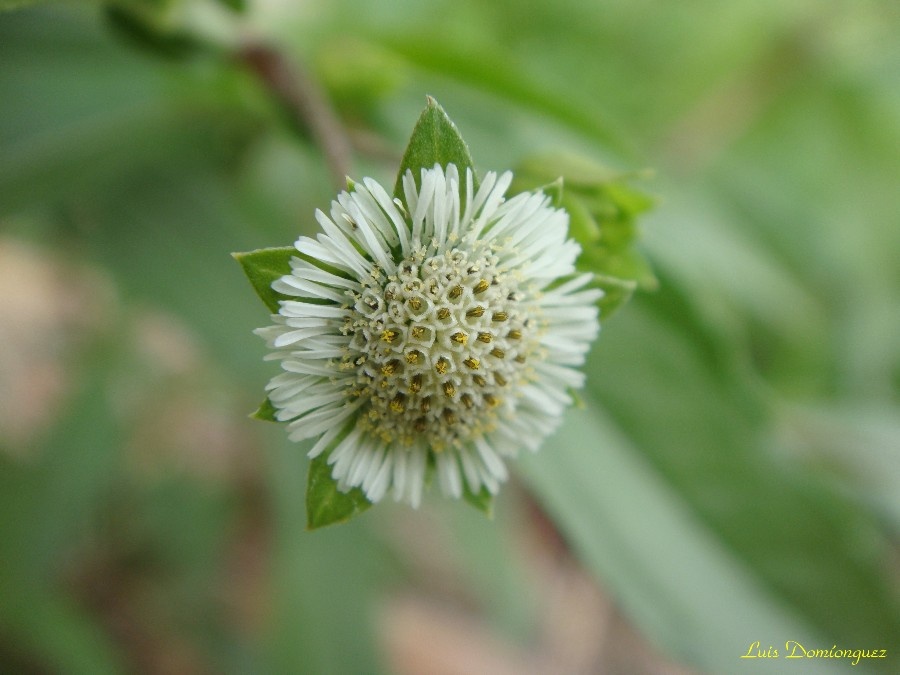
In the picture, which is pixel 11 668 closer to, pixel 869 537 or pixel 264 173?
pixel 264 173

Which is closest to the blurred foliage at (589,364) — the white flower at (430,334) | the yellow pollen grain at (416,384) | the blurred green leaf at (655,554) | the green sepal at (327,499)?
the blurred green leaf at (655,554)

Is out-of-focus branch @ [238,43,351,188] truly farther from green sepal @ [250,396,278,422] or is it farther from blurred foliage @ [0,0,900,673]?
green sepal @ [250,396,278,422]

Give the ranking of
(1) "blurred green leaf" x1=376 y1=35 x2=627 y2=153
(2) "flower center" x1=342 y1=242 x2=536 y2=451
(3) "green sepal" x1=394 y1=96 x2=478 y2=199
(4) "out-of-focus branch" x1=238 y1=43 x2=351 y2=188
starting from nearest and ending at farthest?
(3) "green sepal" x1=394 y1=96 x2=478 y2=199 < (2) "flower center" x1=342 y1=242 x2=536 y2=451 < (4) "out-of-focus branch" x1=238 y1=43 x2=351 y2=188 < (1) "blurred green leaf" x1=376 y1=35 x2=627 y2=153

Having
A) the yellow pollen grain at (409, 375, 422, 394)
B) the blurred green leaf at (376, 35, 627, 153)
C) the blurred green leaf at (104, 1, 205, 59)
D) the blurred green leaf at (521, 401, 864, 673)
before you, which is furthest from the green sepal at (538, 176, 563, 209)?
the blurred green leaf at (104, 1, 205, 59)

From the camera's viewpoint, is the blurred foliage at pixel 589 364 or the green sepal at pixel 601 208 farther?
the blurred foliage at pixel 589 364

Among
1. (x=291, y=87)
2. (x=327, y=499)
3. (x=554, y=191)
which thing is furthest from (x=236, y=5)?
(x=327, y=499)
